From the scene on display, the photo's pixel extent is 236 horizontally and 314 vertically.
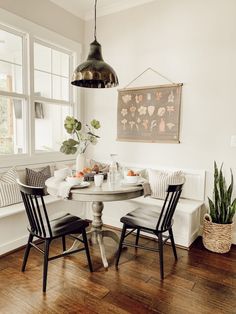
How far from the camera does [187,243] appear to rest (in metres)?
2.96

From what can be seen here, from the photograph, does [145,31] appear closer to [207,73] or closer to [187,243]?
[207,73]

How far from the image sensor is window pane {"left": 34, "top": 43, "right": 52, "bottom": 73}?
352 centimetres

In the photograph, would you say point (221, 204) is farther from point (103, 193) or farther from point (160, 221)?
point (103, 193)

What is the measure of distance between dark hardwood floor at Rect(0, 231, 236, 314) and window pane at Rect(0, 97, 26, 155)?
1.34 m

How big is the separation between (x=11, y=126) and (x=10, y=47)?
1.01 meters

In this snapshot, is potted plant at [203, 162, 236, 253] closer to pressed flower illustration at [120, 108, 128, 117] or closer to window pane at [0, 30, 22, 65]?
pressed flower illustration at [120, 108, 128, 117]

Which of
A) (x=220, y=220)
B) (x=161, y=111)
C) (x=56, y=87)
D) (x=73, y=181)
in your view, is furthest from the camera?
(x=56, y=87)

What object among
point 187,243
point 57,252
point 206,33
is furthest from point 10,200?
point 206,33

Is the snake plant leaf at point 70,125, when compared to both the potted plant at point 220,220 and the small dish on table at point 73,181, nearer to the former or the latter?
the small dish on table at point 73,181

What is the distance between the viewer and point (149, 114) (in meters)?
3.56

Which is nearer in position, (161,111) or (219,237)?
(219,237)

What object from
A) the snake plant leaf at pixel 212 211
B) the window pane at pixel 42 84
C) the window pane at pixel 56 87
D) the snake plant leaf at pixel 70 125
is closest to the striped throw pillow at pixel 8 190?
the snake plant leaf at pixel 70 125

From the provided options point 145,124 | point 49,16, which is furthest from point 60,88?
point 145,124

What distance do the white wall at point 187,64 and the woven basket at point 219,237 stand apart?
0.49 metres
